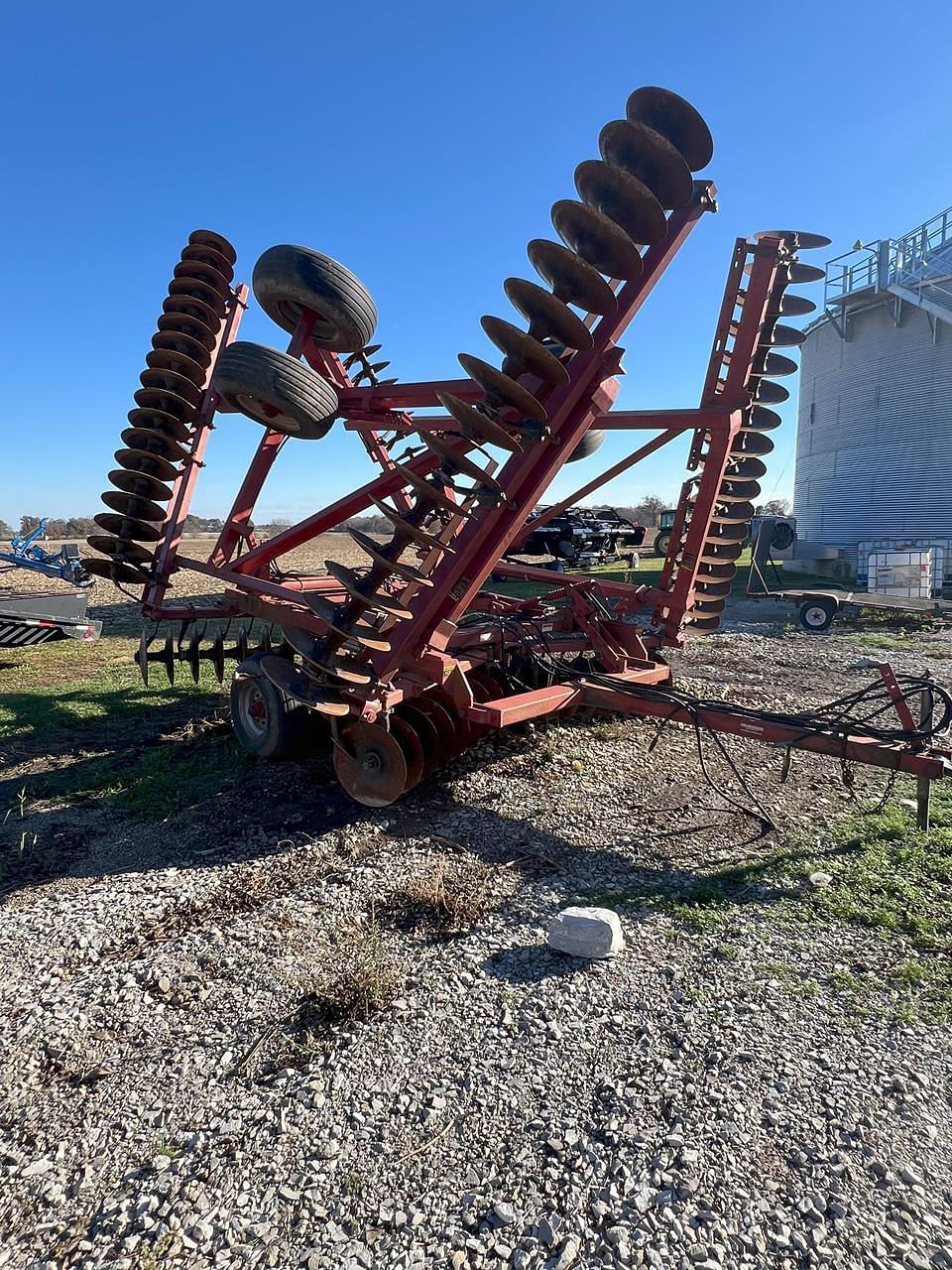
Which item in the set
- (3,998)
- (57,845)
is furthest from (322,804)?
(3,998)

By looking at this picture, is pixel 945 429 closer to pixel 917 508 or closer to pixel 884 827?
→ pixel 917 508

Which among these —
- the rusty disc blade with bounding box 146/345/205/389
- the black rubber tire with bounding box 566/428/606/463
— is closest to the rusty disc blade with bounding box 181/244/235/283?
the rusty disc blade with bounding box 146/345/205/389

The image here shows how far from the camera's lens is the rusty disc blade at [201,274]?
713 cm

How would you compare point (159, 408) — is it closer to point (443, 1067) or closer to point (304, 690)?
point (304, 690)

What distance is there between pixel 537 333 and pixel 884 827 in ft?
11.6

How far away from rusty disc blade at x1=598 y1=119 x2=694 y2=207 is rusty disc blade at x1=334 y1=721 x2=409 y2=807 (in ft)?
11.4

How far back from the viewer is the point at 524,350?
371 cm

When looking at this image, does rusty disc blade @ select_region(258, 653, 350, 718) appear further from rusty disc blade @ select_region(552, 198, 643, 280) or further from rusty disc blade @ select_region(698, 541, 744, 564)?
rusty disc blade @ select_region(698, 541, 744, 564)

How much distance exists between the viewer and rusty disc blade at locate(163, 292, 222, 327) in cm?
709

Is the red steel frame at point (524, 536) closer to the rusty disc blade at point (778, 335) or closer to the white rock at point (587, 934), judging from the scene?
the rusty disc blade at point (778, 335)

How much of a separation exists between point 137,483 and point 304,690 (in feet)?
11.7

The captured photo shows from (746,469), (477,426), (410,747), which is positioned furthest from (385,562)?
(746,469)

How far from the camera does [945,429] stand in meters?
20.7

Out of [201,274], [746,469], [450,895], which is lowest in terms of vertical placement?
[450,895]
